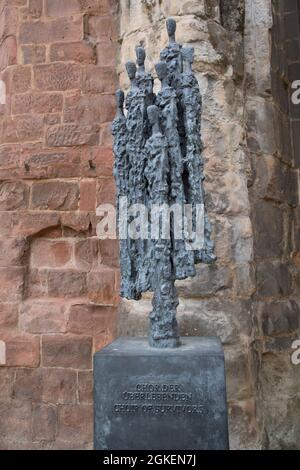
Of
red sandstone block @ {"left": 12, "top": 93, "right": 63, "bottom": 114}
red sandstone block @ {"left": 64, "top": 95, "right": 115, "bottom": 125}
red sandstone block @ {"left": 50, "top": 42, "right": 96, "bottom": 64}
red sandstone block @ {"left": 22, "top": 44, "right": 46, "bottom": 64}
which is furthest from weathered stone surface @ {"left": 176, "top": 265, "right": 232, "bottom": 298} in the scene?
red sandstone block @ {"left": 22, "top": 44, "right": 46, "bottom": 64}

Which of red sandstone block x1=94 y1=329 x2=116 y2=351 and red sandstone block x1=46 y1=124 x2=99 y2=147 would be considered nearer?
red sandstone block x1=94 y1=329 x2=116 y2=351

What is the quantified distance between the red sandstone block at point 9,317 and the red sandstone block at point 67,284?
0.31 meters

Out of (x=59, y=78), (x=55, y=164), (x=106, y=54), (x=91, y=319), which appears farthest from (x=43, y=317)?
(x=106, y=54)

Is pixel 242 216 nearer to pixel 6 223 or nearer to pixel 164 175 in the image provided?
pixel 164 175

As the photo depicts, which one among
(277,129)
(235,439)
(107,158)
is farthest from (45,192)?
(235,439)

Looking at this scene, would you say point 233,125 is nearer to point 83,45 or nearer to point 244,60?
point 244,60

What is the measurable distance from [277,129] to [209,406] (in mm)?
2322

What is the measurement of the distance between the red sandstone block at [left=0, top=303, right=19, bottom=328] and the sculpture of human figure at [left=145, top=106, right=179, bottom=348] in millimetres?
1930

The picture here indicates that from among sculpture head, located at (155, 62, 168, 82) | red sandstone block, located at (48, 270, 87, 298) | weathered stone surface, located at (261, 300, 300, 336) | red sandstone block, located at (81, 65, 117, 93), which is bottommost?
weathered stone surface, located at (261, 300, 300, 336)

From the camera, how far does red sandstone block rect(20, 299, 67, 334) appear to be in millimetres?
3789

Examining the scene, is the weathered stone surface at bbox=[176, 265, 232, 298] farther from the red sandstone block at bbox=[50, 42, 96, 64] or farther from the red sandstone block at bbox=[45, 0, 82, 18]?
the red sandstone block at bbox=[45, 0, 82, 18]

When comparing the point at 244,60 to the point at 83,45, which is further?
the point at 83,45

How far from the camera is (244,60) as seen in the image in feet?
11.6

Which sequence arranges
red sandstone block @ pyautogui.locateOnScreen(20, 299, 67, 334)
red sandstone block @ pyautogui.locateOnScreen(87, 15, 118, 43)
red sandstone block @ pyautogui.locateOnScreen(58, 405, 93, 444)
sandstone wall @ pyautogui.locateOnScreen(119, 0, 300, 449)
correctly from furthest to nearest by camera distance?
red sandstone block @ pyautogui.locateOnScreen(87, 15, 118, 43)
red sandstone block @ pyautogui.locateOnScreen(20, 299, 67, 334)
red sandstone block @ pyautogui.locateOnScreen(58, 405, 93, 444)
sandstone wall @ pyautogui.locateOnScreen(119, 0, 300, 449)
